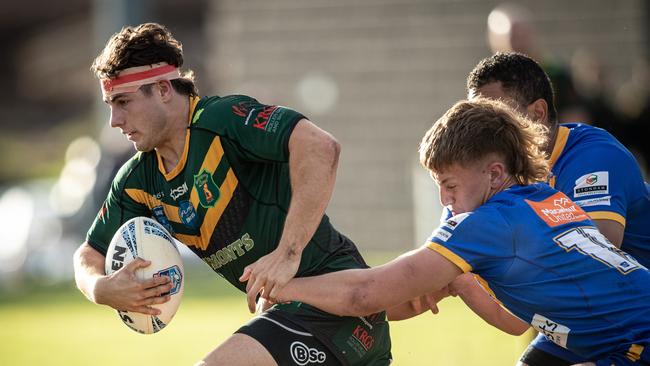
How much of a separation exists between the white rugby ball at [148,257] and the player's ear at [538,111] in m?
1.85

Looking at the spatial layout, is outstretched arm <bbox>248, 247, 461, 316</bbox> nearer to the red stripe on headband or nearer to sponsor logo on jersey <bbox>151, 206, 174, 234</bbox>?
sponsor logo on jersey <bbox>151, 206, 174, 234</bbox>

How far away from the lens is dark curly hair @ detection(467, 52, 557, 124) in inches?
213

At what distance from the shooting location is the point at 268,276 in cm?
443

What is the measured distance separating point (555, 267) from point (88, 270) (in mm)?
2279

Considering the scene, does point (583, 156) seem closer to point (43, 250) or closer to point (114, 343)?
point (114, 343)

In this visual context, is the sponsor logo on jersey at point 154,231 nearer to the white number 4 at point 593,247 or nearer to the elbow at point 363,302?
the elbow at point 363,302

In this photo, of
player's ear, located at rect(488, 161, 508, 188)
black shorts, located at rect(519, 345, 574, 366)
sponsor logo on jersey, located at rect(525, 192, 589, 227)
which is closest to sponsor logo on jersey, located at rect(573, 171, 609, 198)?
sponsor logo on jersey, located at rect(525, 192, 589, 227)

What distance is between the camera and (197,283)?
15398mm

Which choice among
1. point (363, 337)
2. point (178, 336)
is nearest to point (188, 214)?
point (363, 337)

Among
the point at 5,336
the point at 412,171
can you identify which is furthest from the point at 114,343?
the point at 412,171

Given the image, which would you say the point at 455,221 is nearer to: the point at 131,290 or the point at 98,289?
the point at 131,290

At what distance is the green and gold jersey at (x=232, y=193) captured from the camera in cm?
508

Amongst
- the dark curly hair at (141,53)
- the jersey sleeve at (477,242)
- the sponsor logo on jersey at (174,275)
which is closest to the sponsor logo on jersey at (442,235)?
the jersey sleeve at (477,242)

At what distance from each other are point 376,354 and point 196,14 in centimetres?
2911
